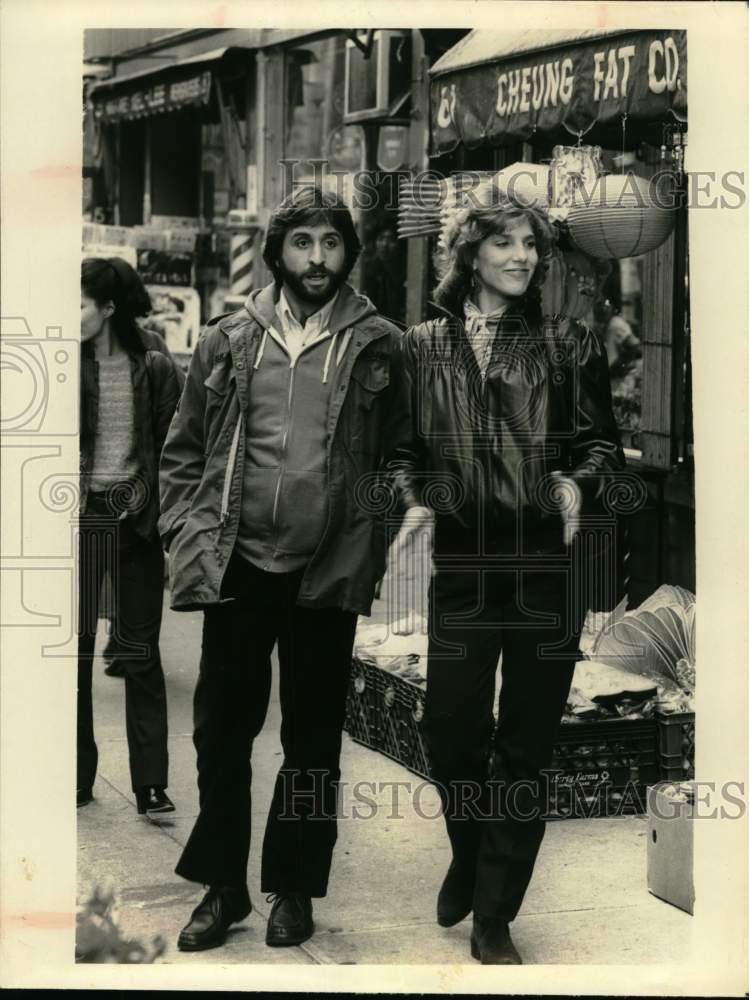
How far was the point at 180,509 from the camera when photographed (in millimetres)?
4770

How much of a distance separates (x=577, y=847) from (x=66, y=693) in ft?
6.27

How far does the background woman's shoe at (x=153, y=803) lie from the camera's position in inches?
238

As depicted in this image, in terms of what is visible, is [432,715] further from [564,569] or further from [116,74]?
[116,74]

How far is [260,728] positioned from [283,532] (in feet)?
1.91

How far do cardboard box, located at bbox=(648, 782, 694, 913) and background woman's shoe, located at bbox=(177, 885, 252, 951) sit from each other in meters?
1.27

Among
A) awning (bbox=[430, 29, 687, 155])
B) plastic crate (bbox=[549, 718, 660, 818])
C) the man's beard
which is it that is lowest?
plastic crate (bbox=[549, 718, 660, 818])

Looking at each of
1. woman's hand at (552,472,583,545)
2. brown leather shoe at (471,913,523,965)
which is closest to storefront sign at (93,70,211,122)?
woman's hand at (552,472,583,545)

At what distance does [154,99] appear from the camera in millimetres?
15375

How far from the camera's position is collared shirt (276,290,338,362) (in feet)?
15.5

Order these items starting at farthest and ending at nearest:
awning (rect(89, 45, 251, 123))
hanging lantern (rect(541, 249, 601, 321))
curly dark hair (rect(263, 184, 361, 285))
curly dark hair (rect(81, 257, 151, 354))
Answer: awning (rect(89, 45, 251, 123))
hanging lantern (rect(541, 249, 601, 321))
curly dark hair (rect(81, 257, 151, 354))
curly dark hair (rect(263, 184, 361, 285))

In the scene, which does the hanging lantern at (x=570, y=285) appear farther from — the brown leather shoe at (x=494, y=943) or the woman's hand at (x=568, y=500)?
the brown leather shoe at (x=494, y=943)

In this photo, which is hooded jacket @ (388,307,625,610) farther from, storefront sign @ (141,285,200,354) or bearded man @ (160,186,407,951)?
storefront sign @ (141,285,200,354)

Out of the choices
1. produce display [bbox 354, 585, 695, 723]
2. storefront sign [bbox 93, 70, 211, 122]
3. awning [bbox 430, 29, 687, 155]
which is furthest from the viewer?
storefront sign [bbox 93, 70, 211, 122]
